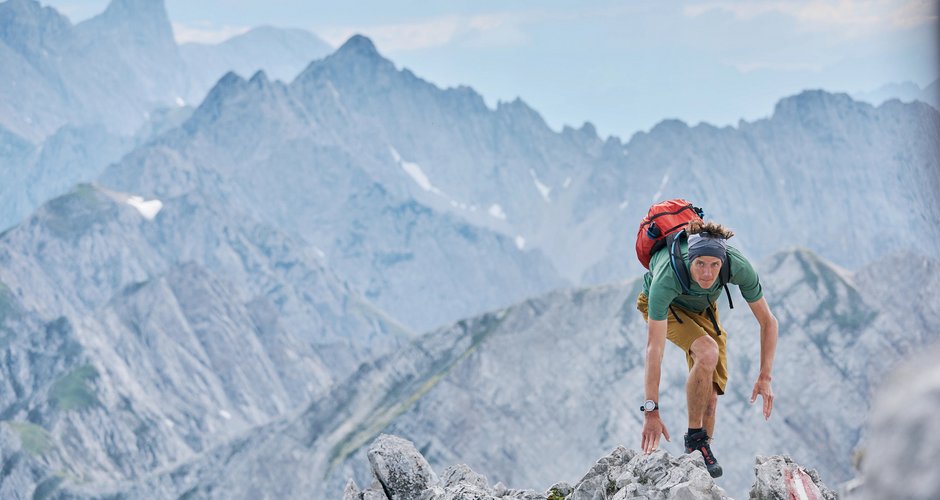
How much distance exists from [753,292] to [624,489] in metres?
3.89

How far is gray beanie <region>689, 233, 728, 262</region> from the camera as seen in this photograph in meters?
15.2

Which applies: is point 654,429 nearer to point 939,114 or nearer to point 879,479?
point 939,114

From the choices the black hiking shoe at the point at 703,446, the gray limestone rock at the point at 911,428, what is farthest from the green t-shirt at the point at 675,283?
the gray limestone rock at the point at 911,428

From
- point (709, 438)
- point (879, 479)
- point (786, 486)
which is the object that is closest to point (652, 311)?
point (709, 438)

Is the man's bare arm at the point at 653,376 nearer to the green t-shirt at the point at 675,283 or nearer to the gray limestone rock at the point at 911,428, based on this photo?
the green t-shirt at the point at 675,283

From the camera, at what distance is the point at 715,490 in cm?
1684

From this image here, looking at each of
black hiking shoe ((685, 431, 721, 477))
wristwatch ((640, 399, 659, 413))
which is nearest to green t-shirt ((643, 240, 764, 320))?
wristwatch ((640, 399, 659, 413))

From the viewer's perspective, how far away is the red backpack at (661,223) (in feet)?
55.1

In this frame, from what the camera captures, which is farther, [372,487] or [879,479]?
[372,487]

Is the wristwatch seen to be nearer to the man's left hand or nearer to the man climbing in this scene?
the man climbing

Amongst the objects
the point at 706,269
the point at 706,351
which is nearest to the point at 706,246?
the point at 706,269

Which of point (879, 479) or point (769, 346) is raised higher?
point (769, 346)

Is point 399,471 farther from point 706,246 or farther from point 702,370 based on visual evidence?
point 706,246

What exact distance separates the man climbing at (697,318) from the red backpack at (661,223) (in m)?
0.17
